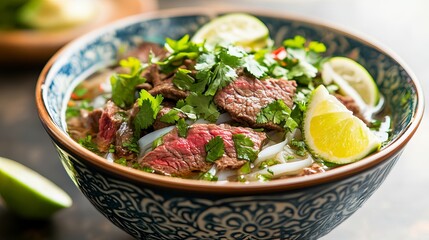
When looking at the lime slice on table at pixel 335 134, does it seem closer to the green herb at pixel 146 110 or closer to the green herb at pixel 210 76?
the green herb at pixel 210 76

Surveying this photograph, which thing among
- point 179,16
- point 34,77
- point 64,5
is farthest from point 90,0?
point 179,16

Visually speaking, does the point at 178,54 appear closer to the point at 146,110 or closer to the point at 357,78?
the point at 146,110

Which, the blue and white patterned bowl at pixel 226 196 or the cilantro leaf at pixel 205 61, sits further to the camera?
the cilantro leaf at pixel 205 61

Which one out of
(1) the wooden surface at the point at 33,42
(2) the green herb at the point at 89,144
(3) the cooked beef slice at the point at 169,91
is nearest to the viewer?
(3) the cooked beef slice at the point at 169,91

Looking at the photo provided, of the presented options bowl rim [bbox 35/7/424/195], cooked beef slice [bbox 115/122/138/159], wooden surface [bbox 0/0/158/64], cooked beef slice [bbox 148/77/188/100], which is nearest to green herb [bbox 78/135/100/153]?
cooked beef slice [bbox 115/122/138/159]

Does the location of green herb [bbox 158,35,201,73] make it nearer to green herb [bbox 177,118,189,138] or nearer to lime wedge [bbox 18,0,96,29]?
green herb [bbox 177,118,189,138]

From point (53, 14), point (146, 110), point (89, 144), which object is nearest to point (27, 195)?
point (89, 144)

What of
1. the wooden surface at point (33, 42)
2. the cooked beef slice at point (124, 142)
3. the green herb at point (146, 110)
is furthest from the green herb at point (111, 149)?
the wooden surface at point (33, 42)
